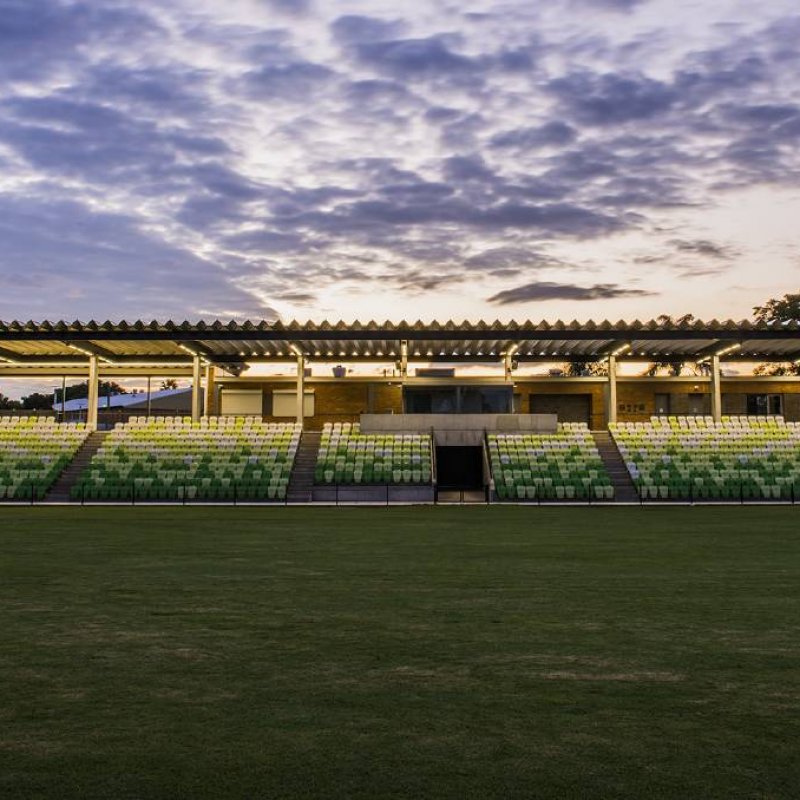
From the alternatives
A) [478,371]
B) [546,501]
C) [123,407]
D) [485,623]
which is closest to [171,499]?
[546,501]

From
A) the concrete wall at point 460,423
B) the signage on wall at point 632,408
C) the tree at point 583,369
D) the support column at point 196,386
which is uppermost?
the tree at point 583,369

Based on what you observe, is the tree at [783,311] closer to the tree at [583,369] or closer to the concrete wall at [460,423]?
the tree at [583,369]

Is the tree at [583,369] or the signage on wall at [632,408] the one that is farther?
the tree at [583,369]

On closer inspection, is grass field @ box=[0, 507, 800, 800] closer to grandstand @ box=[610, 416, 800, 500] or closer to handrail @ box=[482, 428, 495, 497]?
handrail @ box=[482, 428, 495, 497]

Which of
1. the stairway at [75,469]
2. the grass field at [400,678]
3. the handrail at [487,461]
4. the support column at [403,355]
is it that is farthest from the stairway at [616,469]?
the stairway at [75,469]

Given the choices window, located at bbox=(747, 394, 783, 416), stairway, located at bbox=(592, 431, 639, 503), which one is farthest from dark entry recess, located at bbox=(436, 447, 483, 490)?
window, located at bbox=(747, 394, 783, 416)

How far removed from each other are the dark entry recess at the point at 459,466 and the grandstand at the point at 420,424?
3.9 inches

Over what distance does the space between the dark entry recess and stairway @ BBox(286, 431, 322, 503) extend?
6139mm

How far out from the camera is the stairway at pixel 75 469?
3420cm

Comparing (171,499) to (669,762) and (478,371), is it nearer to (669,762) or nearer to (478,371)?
(669,762)

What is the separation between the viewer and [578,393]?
51312mm

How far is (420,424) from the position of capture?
41.1 m

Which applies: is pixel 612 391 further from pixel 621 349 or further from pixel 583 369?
pixel 583 369

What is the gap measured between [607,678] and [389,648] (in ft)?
5.96
